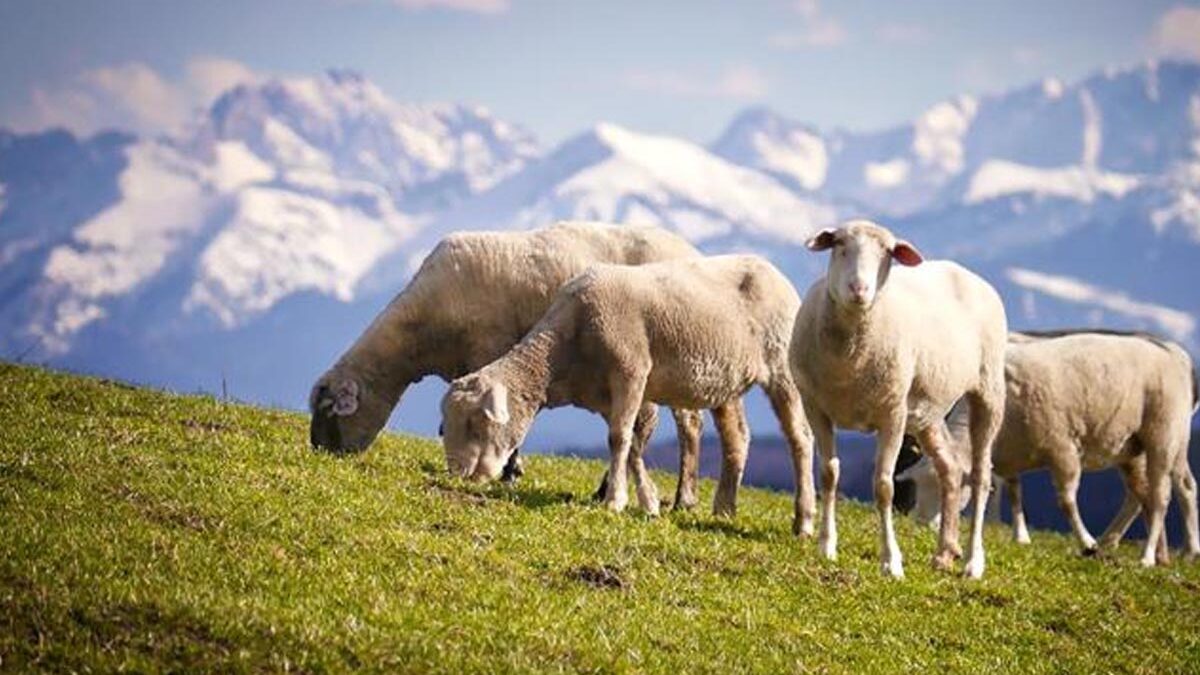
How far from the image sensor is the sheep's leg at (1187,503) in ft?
109

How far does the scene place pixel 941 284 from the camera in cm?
2267

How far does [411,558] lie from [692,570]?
3444 millimetres

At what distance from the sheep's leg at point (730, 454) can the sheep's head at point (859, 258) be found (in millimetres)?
4356

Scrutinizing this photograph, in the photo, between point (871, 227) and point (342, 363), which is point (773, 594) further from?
point (342, 363)

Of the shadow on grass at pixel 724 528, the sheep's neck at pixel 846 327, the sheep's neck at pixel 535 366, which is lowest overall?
the shadow on grass at pixel 724 528

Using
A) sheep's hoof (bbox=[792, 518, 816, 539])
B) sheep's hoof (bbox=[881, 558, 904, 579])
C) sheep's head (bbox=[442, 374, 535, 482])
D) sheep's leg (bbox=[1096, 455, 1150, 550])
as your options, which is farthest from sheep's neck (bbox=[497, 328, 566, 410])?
sheep's leg (bbox=[1096, 455, 1150, 550])

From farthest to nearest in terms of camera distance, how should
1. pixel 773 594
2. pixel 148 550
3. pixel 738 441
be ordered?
pixel 738 441 < pixel 773 594 < pixel 148 550

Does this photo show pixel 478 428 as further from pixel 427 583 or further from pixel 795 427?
pixel 427 583

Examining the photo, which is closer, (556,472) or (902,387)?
(902,387)

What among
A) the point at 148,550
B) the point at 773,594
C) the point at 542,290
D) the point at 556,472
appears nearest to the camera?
the point at 148,550

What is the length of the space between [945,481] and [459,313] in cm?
814

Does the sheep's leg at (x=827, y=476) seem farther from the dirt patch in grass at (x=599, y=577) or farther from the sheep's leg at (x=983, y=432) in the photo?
the dirt patch in grass at (x=599, y=577)

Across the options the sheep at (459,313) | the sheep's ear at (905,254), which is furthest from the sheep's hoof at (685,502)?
the sheep's ear at (905,254)

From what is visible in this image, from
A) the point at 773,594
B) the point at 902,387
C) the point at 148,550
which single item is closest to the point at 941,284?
the point at 902,387
